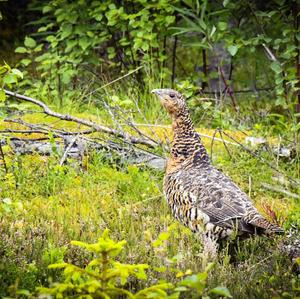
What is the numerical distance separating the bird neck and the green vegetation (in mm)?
587

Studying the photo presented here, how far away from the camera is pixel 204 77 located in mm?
10500

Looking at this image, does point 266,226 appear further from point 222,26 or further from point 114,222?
point 222,26

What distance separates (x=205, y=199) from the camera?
5156mm

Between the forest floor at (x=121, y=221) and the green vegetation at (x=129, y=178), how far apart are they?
13mm

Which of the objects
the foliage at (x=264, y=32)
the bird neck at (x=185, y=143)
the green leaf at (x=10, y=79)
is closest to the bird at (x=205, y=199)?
the bird neck at (x=185, y=143)

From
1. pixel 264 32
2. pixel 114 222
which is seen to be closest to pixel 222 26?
pixel 264 32

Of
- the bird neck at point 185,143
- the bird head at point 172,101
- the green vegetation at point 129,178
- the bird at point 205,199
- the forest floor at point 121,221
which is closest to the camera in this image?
the green vegetation at point 129,178

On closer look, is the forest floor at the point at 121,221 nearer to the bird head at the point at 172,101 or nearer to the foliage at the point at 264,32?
the bird head at the point at 172,101

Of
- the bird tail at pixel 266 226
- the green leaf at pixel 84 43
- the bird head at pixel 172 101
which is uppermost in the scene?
the bird head at pixel 172 101

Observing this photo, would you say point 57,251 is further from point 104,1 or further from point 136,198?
point 104,1

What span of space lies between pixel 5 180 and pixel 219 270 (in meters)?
2.63

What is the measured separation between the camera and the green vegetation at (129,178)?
167 inches

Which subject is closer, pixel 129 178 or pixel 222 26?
pixel 129 178

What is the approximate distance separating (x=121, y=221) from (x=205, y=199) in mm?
979
